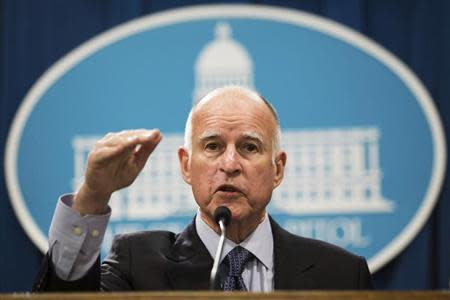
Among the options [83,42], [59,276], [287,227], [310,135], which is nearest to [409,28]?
[310,135]

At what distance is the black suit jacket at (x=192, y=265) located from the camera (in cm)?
228

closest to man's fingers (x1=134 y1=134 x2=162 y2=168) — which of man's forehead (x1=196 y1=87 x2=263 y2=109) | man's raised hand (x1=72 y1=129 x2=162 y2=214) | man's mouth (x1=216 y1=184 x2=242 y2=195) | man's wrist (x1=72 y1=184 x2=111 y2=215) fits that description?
man's raised hand (x1=72 y1=129 x2=162 y2=214)

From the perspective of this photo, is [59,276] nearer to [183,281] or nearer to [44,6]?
[183,281]

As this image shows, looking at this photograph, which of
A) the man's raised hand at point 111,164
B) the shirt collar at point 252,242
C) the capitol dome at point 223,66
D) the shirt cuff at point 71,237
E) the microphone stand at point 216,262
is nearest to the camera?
the microphone stand at point 216,262

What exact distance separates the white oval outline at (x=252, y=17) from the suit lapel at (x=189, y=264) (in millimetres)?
1256

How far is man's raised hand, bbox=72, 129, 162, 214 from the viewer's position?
190cm

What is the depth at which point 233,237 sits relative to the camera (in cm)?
238

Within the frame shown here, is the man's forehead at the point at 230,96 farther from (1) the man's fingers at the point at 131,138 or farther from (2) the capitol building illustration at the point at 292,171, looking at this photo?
(2) the capitol building illustration at the point at 292,171

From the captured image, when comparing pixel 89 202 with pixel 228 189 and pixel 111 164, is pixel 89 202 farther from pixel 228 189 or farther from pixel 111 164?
pixel 228 189

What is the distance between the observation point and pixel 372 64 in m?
3.62

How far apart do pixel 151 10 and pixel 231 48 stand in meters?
0.35

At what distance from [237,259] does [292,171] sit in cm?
123

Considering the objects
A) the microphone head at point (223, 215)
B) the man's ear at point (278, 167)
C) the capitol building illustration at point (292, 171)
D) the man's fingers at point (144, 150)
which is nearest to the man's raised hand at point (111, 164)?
the man's fingers at point (144, 150)

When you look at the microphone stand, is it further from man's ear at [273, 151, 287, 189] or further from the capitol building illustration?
the capitol building illustration
